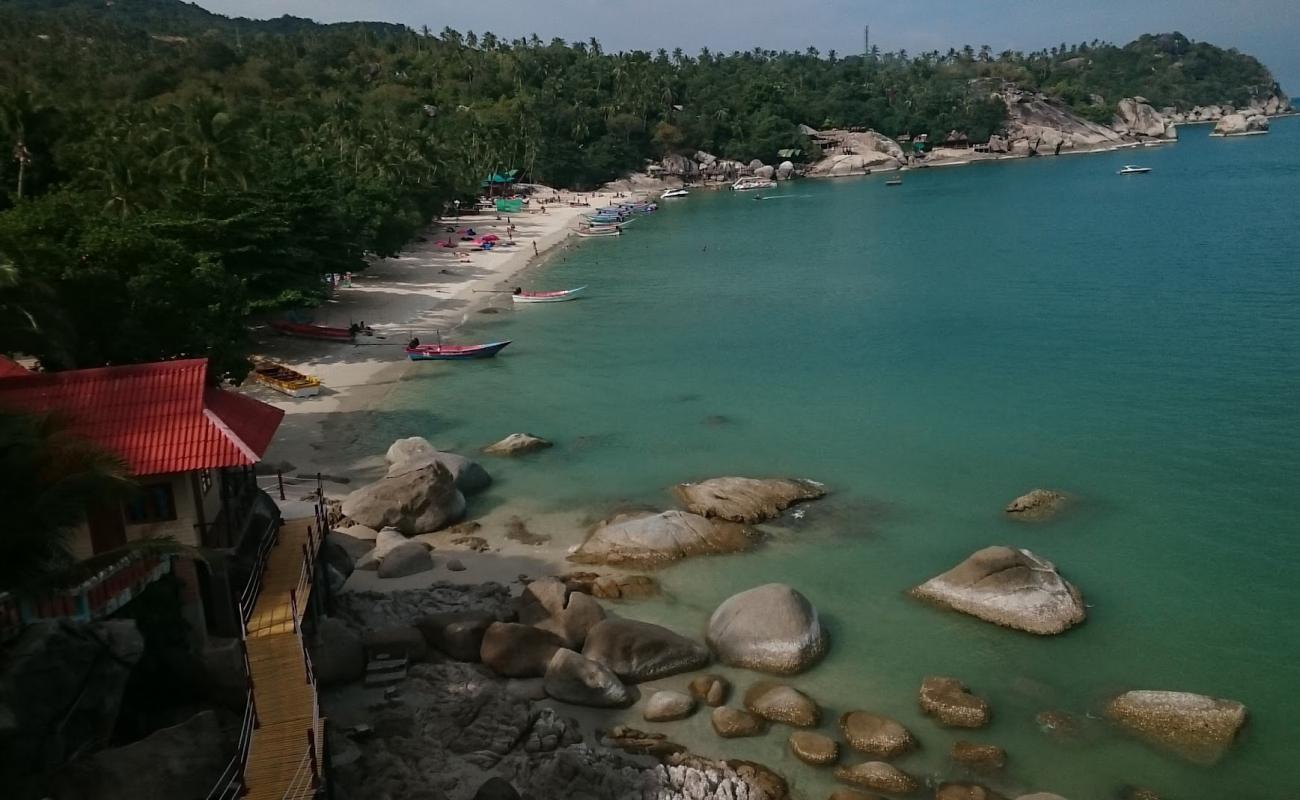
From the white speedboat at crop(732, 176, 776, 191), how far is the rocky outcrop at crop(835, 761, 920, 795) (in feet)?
424

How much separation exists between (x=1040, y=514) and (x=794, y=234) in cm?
6657

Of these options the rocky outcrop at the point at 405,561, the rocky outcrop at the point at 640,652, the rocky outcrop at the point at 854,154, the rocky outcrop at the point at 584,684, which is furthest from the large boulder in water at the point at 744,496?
the rocky outcrop at the point at 854,154

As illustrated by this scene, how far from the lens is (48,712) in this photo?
11.8 metres

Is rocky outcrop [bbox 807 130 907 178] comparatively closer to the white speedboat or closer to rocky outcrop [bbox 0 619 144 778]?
the white speedboat

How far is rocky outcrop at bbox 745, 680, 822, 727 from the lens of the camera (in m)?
18.2

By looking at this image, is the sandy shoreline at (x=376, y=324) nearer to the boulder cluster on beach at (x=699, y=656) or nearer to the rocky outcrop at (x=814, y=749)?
the boulder cluster on beach at (x=699, y=656)

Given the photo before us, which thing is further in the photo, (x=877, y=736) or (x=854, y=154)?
(x=854, y=154)

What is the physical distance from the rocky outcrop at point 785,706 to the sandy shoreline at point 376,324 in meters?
17.0

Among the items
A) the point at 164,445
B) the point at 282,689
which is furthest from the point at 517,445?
the point at 282,689

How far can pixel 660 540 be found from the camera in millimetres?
25297

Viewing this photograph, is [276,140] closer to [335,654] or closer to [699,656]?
[335,654]

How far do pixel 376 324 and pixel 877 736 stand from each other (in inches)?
1621

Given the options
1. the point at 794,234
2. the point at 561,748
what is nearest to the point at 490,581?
the point at 561,748

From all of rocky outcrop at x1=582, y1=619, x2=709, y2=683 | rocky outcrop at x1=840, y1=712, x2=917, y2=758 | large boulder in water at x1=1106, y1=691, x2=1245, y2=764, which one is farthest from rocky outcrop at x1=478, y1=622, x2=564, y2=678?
large boulder in water at x1=1106, y1=691, x2=1245, y2=764
